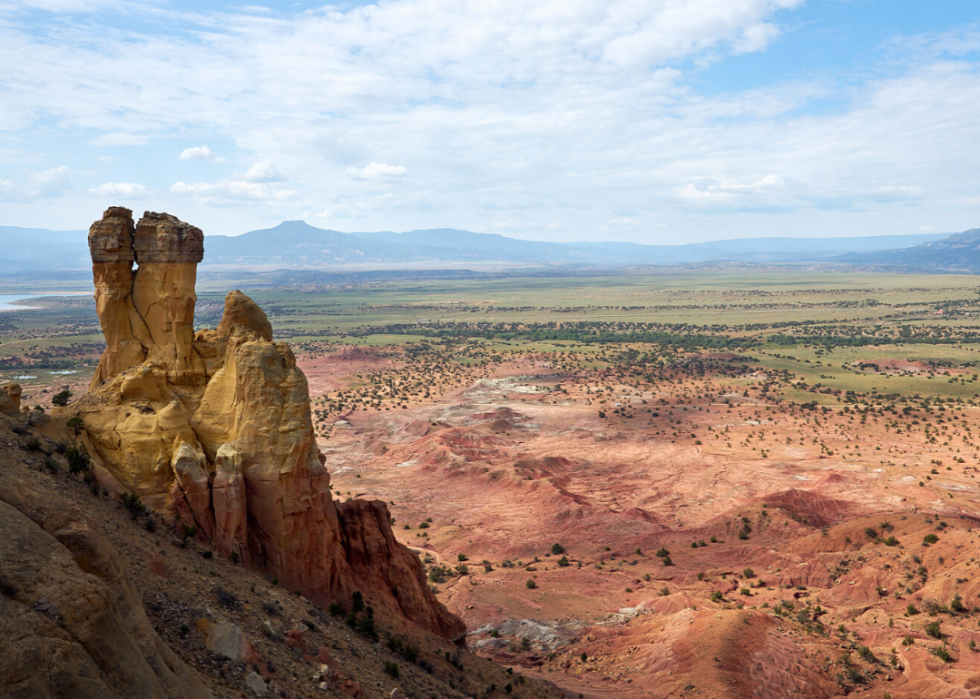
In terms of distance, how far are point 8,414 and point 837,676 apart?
25.2 metres

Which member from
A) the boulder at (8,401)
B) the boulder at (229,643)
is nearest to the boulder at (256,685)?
the boulder at (229,643)

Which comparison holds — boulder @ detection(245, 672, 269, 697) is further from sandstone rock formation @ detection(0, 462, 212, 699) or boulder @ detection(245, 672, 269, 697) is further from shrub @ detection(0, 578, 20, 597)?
shrub @ detection(0, 578, 20, 597)

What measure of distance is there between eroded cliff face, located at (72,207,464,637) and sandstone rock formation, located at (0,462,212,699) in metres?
6.29

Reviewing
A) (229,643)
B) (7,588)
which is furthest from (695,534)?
(7,588)

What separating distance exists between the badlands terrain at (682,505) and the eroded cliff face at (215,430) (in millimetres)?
2514

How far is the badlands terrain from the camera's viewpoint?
22938 millimetres

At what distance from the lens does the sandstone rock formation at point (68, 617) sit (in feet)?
22.0

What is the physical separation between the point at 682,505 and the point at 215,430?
108ft

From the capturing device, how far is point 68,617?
7.34m

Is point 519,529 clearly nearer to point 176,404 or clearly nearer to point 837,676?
point 837,676

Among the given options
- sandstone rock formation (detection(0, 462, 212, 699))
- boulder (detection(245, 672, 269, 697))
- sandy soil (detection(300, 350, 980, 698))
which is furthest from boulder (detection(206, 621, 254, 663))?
sandy soil (detection(300, 350, 980, 698))

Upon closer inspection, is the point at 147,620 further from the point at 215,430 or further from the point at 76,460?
the point at 215,430

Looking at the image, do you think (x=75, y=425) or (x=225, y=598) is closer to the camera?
(x=225, y=598)

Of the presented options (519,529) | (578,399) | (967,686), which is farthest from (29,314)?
(967,686)
